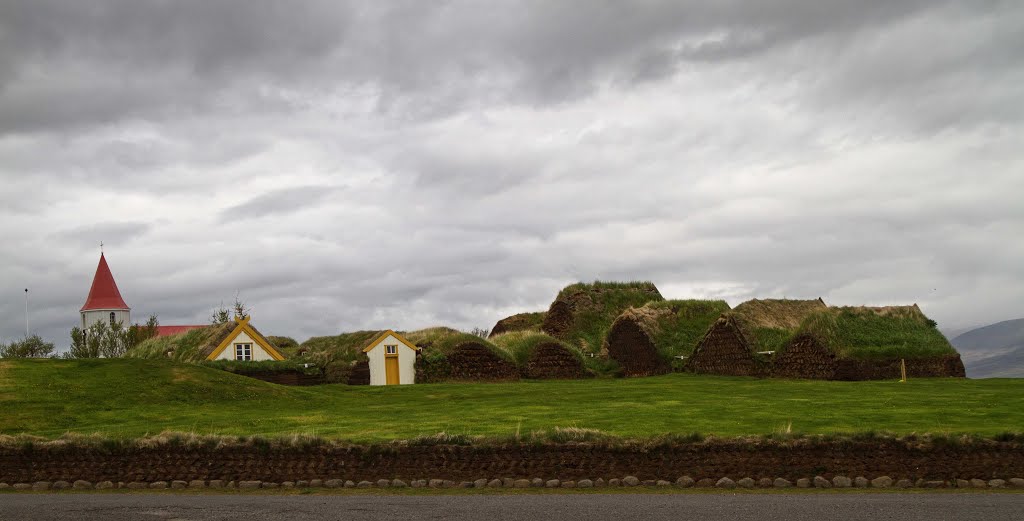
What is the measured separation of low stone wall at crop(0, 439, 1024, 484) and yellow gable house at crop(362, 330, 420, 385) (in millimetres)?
26598

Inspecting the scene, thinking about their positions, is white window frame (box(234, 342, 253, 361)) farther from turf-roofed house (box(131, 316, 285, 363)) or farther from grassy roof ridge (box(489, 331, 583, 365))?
grassy roof ridge (box(489, 331, 583, 365))

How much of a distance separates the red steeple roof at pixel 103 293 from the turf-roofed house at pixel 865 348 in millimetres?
104835

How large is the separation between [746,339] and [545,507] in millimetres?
30931

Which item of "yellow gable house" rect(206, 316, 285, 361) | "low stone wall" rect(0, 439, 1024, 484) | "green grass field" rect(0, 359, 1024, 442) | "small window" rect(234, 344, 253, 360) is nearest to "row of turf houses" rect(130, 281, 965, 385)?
"yellow gable house" rect(206, 316, 285, 361)

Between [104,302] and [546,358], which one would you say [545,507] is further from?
[104,302]

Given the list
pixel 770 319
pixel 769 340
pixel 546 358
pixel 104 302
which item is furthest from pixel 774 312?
pixel 104 302

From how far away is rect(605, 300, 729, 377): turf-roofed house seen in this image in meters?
51.2

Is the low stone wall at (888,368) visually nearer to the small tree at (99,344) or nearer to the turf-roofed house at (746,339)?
the turf-roofed house at (746,339)

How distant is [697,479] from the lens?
66.0 ft

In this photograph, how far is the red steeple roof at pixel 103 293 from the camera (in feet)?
414

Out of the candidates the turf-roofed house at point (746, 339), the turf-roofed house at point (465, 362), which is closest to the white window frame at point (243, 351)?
the turf-roofed house at point (465, 362)

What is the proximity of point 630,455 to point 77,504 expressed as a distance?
11.5 m

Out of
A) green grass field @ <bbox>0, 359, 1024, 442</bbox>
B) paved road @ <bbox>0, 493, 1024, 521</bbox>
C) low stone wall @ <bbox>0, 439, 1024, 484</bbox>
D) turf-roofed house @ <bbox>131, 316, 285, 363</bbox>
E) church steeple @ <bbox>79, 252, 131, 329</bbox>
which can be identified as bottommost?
paved road @ <bbox>0, 493, 1024, 521</bbox>

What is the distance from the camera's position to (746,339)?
46594 mm
